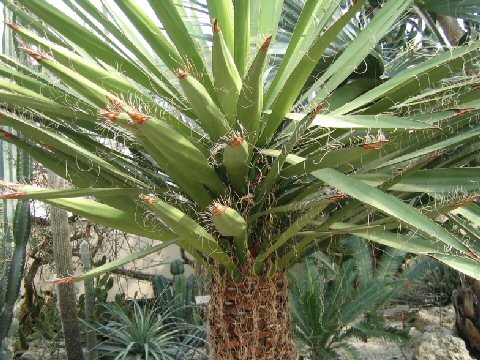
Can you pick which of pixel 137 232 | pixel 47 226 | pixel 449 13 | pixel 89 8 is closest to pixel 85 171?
pixel 137 232

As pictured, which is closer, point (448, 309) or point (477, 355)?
point (477, 355)

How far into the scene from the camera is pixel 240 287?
4.83 feet

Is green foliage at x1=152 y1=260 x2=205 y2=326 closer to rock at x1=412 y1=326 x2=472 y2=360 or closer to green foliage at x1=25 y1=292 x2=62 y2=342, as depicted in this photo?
→ green foliage at x1=25 y1=292 x2=62 y2=342

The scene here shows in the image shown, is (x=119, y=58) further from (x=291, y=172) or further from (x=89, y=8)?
(x=291, y=172)

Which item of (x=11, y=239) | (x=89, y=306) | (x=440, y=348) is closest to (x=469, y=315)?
(x=440, y=348)

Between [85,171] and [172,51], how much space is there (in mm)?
432

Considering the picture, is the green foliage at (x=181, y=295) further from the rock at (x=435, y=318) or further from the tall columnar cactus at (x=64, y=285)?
the rock at (x=435, y=318)

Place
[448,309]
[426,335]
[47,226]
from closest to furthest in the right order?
1. [426,335]
2. [47,226]
3. [448,309]

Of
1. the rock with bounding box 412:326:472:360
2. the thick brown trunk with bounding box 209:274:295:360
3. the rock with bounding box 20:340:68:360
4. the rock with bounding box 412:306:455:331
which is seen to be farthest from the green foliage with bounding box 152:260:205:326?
the thick brown trunk with bounding box 209:274:295:360

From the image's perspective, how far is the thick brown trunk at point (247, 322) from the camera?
144 cm

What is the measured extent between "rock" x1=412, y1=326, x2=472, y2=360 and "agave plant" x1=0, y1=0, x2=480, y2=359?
231 cm

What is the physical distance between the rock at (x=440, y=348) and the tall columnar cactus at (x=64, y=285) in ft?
7.60

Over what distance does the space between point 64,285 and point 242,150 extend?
2.63m

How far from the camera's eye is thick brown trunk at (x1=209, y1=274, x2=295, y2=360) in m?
1.44
